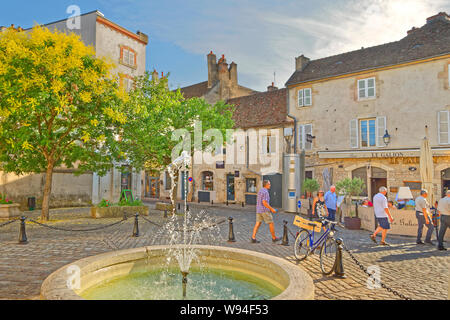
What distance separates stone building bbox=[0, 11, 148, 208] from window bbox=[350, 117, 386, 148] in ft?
46.6

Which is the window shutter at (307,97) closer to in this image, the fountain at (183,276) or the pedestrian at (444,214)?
the pedestrian at (444,214)

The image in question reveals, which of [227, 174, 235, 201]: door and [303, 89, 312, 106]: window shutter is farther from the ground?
[303, 89, 312, 106]: window shutter

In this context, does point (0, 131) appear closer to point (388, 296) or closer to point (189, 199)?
point (388, 296)

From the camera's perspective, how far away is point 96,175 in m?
21.6

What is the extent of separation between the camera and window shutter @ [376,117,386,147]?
1820 centimetres

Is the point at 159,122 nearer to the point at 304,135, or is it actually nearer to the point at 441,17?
the point at 304,135

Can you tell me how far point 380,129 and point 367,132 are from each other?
77 cm

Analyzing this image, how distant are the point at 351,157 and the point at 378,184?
220 centimetres

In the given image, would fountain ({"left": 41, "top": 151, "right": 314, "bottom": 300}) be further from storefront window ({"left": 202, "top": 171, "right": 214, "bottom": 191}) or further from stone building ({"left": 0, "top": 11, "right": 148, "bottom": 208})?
storefront window ({"left": 202, "top": 171, "right": 214, "bottom": 191})

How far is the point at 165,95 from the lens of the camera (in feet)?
53.0

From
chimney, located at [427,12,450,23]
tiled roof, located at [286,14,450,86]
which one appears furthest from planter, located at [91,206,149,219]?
chimney, located at [427,12,450,23]

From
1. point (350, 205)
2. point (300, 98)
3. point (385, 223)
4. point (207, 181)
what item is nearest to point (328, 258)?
point (385, 223)
